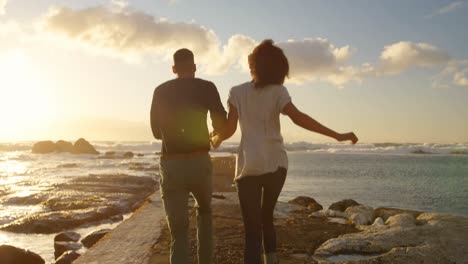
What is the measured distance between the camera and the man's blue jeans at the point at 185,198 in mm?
4156

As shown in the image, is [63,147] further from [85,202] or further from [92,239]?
[92,239]

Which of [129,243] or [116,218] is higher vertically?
[129,243]

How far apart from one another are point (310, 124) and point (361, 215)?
23.7ft

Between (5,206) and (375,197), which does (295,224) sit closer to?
(5,206)

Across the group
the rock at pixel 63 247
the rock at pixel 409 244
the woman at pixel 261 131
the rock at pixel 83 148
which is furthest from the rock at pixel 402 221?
the rock at pixel 83 148

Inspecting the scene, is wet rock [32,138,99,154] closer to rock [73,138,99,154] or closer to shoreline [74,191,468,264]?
rock [73,138,99,154]

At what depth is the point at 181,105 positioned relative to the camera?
13.7ft

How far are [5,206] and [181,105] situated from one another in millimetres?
17432

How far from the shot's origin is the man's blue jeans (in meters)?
4.16

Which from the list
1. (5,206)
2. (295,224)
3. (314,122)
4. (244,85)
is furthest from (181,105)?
(5,206)

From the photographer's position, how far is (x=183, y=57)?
425 centimetres

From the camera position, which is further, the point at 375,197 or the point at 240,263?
the point at 375,197

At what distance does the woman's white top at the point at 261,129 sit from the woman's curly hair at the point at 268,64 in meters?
0.07

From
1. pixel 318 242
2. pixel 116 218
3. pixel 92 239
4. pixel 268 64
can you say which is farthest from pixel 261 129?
pixel 116 218
